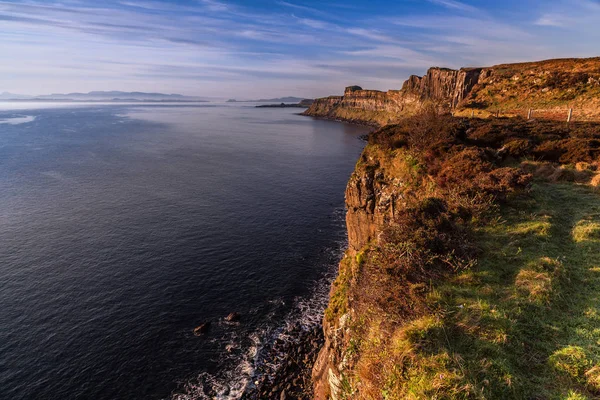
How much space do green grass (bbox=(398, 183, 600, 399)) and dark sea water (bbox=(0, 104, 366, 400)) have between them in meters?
21.8

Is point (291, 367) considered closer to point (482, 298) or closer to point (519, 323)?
point (482, 298)

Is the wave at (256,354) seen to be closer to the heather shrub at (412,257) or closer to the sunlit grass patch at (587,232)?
the heather shrub at (412,257)

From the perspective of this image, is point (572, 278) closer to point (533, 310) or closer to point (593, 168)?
point (533, 310)

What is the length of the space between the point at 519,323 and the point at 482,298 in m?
1.43

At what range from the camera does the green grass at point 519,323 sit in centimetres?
809

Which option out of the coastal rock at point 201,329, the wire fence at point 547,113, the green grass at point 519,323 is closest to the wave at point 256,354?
the coastal rock at point 201,329

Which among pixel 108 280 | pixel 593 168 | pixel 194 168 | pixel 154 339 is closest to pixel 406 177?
pixel 593 168

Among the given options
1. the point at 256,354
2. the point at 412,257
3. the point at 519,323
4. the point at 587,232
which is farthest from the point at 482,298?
the point at 256,354

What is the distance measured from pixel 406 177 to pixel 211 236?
3322cm

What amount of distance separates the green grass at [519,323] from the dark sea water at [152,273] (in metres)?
21.8

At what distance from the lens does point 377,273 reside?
41.1 ft

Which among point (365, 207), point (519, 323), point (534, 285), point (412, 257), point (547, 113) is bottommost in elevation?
point (365, 207)

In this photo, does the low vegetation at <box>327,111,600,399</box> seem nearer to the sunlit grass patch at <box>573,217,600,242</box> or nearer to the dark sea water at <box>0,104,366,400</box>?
the sunlit grass patch at <box>573,217,600,242</box>

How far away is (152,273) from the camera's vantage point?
1527 inches
